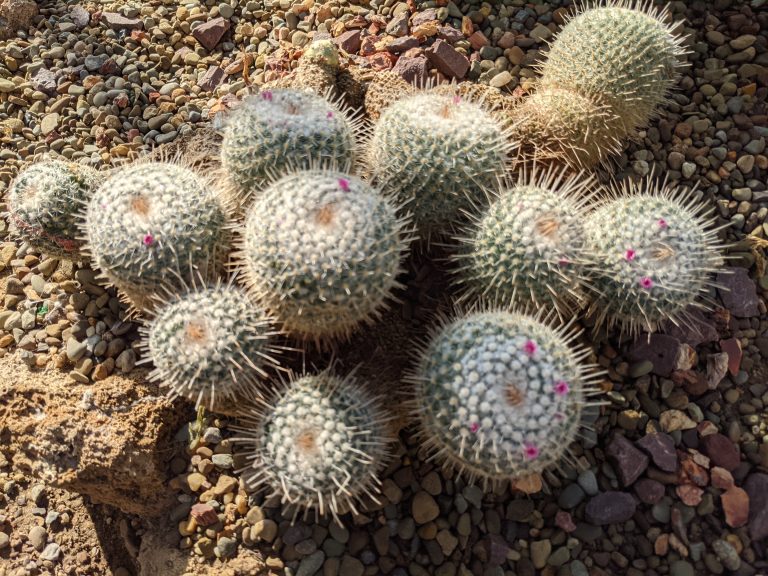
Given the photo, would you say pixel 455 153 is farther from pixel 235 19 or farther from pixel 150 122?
pixel 235 19

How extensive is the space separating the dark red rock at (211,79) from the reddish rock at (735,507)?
3640 mm

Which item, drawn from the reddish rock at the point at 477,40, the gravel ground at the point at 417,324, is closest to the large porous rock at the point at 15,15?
the gravel ground at the point at 417,324

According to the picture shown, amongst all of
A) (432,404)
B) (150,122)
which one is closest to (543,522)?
(432,404)

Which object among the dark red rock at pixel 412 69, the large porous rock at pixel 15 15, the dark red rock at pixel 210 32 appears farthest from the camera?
the large porous rock at pixel 15 15

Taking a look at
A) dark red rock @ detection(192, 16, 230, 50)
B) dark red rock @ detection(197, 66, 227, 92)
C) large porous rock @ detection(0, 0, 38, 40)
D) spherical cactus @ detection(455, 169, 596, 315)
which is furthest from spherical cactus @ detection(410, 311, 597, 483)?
large porous rock @ detection(0, 0, 38, 40)

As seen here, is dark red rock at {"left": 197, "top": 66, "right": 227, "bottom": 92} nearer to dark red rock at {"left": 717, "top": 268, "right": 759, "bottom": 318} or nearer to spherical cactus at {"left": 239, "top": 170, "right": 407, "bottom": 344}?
spherical cactus at {"left": 239, "top": 170, "right": 407, "bottom": 344}

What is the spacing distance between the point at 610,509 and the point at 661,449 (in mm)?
375

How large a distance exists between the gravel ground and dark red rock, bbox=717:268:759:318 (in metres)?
0.01

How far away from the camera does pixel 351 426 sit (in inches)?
97.1

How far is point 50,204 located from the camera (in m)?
3.11

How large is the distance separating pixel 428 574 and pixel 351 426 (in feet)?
2.89

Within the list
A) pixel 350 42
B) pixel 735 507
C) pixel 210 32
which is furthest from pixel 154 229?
pixel 735 507

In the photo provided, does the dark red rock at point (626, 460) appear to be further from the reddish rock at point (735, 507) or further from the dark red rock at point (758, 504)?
the dark red rock at point (758, 504)

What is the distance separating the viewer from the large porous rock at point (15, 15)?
14.6 ft
